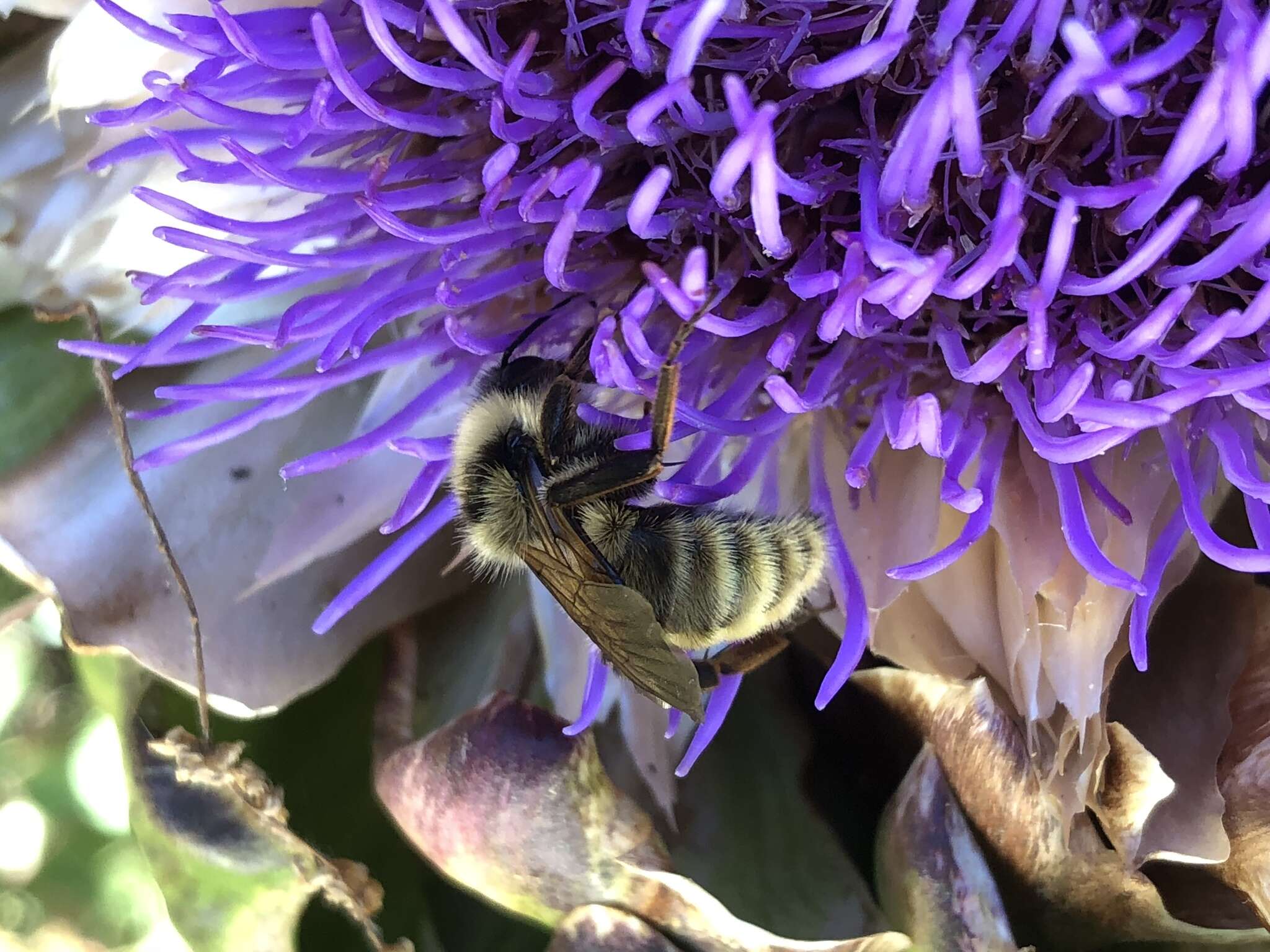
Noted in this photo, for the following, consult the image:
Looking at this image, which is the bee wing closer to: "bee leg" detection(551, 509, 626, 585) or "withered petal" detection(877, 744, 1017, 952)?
"bee leg" detection(551, 509, 626, 585)

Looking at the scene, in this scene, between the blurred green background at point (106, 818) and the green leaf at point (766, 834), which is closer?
the green leaf at point (766, 834)

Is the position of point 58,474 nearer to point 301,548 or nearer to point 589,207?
point 301,548

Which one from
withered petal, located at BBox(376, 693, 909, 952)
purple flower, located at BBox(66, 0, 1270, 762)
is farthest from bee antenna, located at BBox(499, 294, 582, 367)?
withered petal, located at BBox(376, 693, 909, 952)

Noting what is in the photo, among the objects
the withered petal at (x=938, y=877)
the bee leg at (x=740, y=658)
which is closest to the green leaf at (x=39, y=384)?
the bee leg at (x=740, y=658)

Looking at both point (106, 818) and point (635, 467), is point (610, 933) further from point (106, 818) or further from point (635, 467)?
point (106, 818)

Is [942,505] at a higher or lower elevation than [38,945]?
higher

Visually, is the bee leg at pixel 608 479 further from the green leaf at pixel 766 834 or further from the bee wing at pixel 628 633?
the green leaf at pixel 766 834

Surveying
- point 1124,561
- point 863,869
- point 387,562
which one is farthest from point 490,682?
point 1124,561
